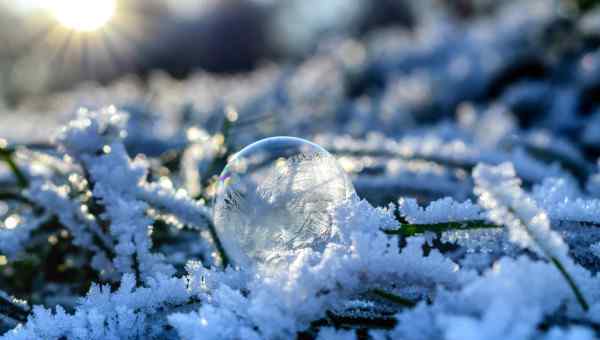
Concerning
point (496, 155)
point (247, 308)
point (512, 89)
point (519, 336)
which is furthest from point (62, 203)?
point (512, 89)

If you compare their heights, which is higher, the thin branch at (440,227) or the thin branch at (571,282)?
the thin branch at (440,227)

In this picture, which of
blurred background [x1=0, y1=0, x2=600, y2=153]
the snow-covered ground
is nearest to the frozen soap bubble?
the snow-covered ground

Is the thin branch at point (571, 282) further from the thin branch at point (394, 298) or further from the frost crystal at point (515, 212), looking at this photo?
the thin branch at point (394, 298)

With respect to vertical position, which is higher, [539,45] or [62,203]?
[539,45]

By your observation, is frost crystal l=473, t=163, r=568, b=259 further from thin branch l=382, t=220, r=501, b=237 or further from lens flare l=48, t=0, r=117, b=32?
lens flare l=48, t=0, r=117, b=32

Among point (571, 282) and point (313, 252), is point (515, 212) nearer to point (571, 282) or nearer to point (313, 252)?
point (571, 282)

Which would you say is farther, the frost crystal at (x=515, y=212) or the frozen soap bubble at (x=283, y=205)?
the frozen soap bubble at (x=283, y=205)

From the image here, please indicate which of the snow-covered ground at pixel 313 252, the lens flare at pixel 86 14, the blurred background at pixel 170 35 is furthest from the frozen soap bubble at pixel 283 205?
the blurred background at pixel 170 35

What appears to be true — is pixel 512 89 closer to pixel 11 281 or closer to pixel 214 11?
pixel 11 281
